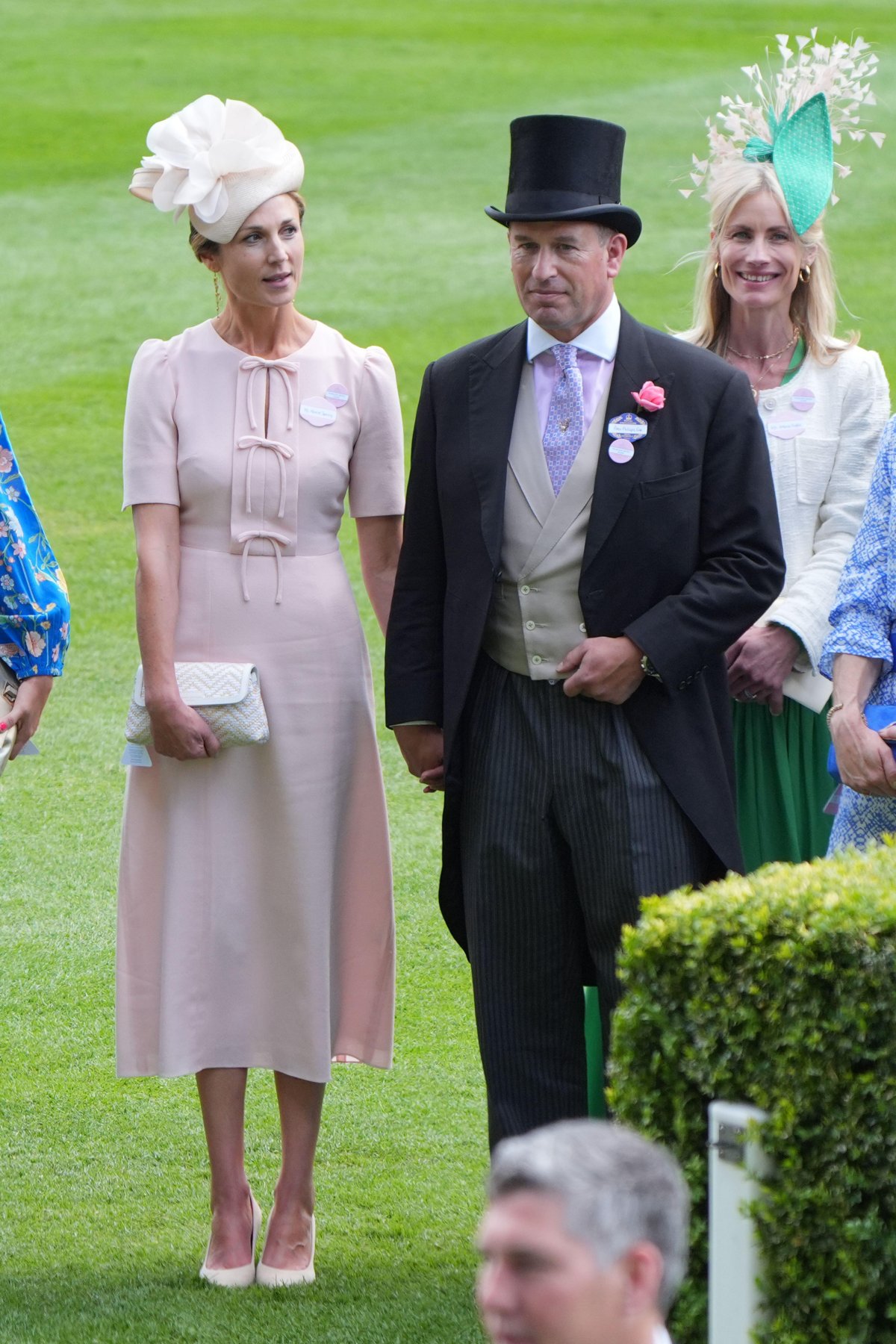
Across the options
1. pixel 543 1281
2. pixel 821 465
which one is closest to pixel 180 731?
pixel 821 465

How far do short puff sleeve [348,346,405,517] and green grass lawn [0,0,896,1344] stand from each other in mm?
1637

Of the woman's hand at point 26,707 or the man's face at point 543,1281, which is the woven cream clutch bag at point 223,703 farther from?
the man's face at point 543,1281

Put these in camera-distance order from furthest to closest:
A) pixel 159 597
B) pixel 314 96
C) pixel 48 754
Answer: pixel 314 96 < pixel 48 754 < pixel 159 597

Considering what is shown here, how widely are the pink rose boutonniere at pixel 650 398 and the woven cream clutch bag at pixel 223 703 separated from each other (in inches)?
38.7

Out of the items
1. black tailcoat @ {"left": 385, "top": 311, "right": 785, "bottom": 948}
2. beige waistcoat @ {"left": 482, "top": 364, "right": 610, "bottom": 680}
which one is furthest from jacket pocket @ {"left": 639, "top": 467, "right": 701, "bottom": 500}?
beige waistcoat @ {"left": 482, "top": 364, "right": 610, "bottom": 680}

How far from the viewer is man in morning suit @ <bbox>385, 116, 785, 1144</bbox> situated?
3.86 m

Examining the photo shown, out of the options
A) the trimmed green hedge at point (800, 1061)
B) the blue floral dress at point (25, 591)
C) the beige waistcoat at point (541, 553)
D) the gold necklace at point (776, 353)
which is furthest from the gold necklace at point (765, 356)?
the trimmed green hedge at point (800, 1061)

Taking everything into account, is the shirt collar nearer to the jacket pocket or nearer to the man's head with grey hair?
the jacket pocket

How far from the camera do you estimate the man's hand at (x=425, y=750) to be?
4.11 meters

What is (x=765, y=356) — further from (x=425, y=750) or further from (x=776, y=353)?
(x=425, y=750)

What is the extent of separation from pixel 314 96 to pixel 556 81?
2.94m

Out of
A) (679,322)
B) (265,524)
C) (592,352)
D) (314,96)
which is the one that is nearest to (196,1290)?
(265,524)

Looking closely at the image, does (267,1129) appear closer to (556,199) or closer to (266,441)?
(266,441)

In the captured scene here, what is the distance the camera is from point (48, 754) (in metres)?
8.45
